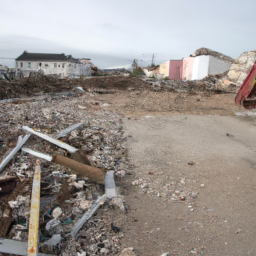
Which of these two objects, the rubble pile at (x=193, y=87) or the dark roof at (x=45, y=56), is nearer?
the rubble pile at (x=193, y=87)

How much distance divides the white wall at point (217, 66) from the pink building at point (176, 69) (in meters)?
5.78

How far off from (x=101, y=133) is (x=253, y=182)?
355cm

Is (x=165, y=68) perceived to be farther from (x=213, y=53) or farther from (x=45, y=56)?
(x=45, y=56)

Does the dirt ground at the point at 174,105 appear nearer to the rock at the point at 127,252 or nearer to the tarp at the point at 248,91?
the tarp at the point at 248,91

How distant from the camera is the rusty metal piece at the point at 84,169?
3.53 metres

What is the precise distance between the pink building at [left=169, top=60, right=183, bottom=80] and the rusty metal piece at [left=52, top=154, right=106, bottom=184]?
2482 cm

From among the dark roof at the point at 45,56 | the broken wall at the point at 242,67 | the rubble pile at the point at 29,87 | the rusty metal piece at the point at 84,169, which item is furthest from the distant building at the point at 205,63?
the rusty metal piece at the point at 84,169

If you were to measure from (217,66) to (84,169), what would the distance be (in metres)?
20.7

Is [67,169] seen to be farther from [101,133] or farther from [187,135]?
[187,135]

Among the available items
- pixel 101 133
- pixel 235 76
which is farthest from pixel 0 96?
pixel 235 76

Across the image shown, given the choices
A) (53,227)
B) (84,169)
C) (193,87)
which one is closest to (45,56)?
(193,87)

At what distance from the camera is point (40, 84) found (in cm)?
1289

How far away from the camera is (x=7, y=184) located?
328 cm

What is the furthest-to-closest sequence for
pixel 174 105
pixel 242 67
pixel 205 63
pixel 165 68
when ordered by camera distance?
1. pixel 165 68
2. pixel 205 63
3. pixel 242 67
4. pixel 174 105
